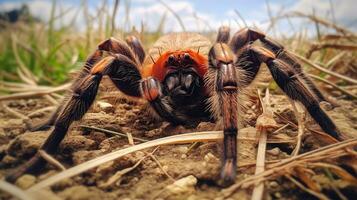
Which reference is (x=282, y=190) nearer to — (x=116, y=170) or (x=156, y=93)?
(x=116, y=170)

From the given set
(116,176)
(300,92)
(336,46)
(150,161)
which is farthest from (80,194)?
(336,46)

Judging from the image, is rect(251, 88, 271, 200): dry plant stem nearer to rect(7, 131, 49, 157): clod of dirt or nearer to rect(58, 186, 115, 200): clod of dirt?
rect(58, 186, 115, 200): clod of dirt

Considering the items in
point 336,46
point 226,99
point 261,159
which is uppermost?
point 336,46

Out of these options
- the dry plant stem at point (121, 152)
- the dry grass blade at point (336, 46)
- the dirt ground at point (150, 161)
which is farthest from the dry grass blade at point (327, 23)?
the dry plant stem at point (121, 152)

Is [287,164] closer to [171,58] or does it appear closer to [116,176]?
[116,176]

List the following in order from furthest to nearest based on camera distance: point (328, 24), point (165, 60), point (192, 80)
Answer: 1. point (328, 24)
2. point (165, 60)
3. point (192, 80)

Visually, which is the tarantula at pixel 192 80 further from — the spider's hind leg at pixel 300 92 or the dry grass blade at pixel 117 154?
the dry grass blade at pixel 117 154
